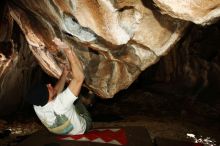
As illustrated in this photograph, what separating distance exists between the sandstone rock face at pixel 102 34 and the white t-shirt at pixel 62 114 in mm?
1128

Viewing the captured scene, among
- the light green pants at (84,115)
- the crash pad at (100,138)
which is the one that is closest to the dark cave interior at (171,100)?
the crash pad at (100,138)

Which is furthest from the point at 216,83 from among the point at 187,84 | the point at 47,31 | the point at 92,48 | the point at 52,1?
the point at 52,1

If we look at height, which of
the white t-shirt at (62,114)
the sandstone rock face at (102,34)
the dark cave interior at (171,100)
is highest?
the sandstone rock face at (102,34)

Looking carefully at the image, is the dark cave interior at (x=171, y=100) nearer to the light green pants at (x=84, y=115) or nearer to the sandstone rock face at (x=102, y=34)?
the sandstone rock face at (x=102, y=34)

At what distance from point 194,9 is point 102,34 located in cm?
153

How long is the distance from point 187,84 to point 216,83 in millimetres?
996

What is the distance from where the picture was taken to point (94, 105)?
9109 mm

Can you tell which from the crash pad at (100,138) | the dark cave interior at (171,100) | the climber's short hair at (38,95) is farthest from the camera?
the dark cave interior at (171,100)

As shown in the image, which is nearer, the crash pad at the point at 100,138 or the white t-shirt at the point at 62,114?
the white t-shirt at the point at 62,114

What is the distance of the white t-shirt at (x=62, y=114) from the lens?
4116mm

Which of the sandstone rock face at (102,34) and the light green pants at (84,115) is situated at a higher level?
the sandstone rock face at (102,34)

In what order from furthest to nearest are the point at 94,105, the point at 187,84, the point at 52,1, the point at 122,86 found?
the point at 187,84
the point at 94,105
the point at 122,86
the point at 52,1

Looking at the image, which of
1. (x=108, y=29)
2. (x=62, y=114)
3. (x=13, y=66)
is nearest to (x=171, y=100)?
(x=13, y=66)

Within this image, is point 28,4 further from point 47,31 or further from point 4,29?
Answer: point 4,29
